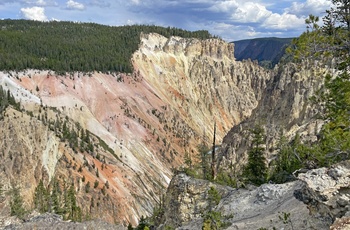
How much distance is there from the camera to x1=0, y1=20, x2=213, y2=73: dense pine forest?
282 feet

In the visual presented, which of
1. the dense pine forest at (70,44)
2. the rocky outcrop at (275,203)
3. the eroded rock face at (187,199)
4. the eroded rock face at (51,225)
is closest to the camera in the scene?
the rocky outcrop at (275,203)

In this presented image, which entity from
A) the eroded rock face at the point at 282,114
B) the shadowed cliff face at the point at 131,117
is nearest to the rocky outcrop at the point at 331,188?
the shadowed cliff face at the point at 131,117

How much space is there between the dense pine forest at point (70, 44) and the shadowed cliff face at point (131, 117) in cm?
330

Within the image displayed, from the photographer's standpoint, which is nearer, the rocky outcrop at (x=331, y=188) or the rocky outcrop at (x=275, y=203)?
the rocky outcrop at (x=331, y=188)

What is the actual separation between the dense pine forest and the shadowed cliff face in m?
3.30

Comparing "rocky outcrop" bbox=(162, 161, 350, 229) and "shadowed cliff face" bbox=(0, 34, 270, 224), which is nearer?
"rocky outcrop" bbox=(162, 161, 350, 229)

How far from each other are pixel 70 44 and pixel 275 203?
3843 inches

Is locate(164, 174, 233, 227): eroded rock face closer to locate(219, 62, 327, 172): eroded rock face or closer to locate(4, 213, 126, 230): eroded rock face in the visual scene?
locate(4, 213, 126, 230): eroded rock face

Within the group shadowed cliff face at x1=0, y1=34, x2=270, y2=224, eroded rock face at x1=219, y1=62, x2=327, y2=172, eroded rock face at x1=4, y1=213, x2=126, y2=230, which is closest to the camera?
eroded rock face at x1=4, y1=213, x2=126, y2=230

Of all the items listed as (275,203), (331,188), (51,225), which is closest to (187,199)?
(275,203)

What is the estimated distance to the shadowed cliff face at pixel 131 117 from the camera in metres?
45.1

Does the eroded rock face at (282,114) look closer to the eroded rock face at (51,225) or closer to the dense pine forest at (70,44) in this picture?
the eroded rock face at (51,225)

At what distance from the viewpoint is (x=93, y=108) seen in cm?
8012

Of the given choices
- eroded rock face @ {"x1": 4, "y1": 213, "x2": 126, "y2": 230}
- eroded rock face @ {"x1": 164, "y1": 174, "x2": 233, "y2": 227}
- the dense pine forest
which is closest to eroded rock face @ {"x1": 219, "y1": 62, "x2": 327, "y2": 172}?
eroded rock face @ {"x1": 164, "y1": 174, "x2": 233, "y2": 227}
